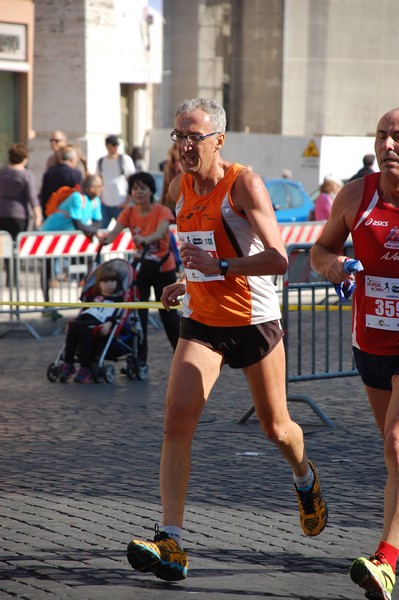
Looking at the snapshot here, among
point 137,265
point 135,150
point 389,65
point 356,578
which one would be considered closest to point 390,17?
point 389,65

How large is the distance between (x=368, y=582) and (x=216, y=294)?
4.61 ft

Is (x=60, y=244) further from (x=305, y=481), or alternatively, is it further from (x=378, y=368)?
(x=378, y=368)

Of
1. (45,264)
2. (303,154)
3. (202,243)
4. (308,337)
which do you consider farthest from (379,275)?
(303,154)

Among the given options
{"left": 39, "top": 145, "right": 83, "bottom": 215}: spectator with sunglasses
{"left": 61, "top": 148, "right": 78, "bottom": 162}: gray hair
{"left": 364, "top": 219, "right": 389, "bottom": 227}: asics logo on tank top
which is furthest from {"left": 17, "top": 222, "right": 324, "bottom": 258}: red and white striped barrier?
{"left": 364, "top": 219, "right": 389, "bottom": 227}: asics logo on tank top

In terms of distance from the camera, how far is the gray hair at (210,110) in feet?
18.5

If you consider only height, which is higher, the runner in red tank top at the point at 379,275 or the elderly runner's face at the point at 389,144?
the elderly runner's face at the point at 389,144

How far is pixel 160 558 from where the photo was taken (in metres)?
5.27

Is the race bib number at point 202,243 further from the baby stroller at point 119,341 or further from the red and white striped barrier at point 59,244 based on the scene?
the red and white striped barrier at point 59,244

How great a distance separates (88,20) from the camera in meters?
23.8

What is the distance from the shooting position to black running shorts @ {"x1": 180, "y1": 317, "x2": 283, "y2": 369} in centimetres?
564

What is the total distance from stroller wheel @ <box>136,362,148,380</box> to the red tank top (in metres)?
5.99

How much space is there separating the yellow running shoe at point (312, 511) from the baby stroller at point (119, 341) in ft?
16.9

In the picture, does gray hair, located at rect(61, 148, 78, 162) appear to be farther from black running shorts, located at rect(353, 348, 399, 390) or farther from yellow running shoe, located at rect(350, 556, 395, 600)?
yellow running shoe, located at rect(350, 556, 395, 600)

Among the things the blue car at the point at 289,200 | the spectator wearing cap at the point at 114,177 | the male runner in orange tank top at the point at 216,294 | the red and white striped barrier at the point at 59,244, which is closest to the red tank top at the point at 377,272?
the male runner in orange tank top at the point at 216,294
